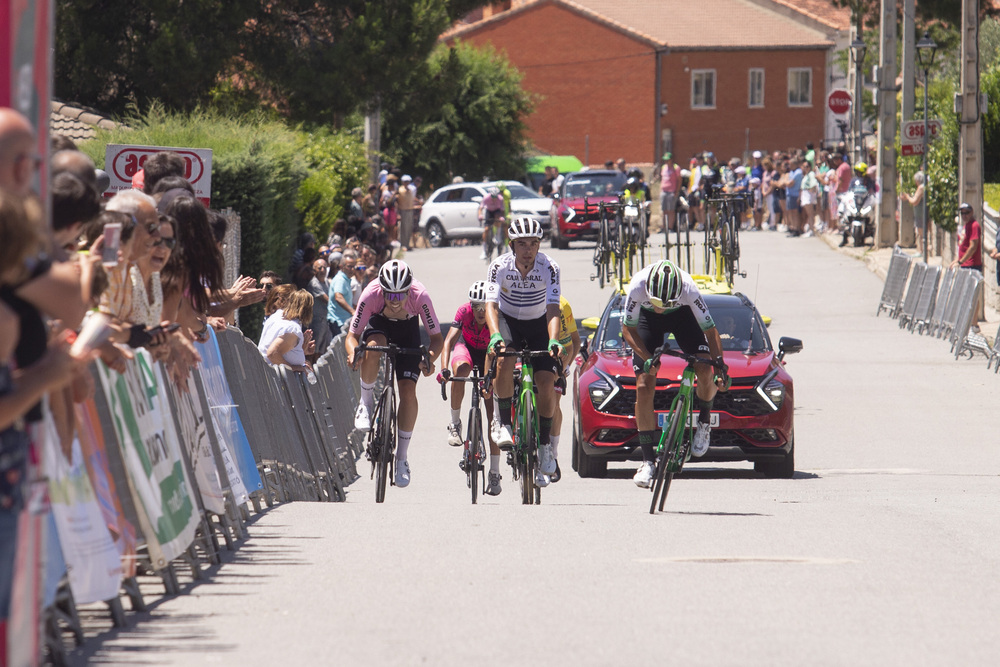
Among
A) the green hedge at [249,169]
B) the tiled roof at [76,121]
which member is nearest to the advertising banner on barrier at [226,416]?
the green hedge at [249,169]

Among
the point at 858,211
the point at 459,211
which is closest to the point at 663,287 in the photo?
the point at 858,211

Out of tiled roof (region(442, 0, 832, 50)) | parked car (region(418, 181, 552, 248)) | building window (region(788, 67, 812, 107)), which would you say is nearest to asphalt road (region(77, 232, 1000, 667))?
parked car (region(418, 181, 552, 248))

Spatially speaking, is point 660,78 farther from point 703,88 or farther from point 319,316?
point 319,316

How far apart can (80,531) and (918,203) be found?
30.1m

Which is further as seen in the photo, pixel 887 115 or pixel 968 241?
pixel 887 115

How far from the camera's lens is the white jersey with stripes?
38.2 feet

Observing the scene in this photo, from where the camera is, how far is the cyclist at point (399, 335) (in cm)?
1193

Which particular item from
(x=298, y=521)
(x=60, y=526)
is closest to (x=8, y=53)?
(x=60, y=526)

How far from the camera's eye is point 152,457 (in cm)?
691

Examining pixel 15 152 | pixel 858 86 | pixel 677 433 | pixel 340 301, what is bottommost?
pixel 677 433

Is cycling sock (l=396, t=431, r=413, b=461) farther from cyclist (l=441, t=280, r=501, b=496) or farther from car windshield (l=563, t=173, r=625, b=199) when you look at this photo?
car windshield (l=563, t=173, r=625, b=199)

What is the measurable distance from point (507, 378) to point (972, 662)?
20.2ft

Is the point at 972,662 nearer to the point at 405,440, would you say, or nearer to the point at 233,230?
the point at 405,440

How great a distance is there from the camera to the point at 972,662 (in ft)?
18.7
